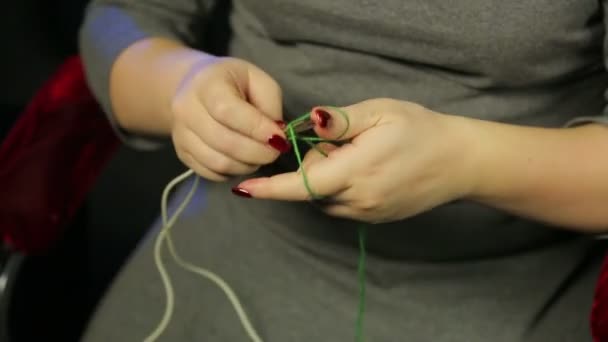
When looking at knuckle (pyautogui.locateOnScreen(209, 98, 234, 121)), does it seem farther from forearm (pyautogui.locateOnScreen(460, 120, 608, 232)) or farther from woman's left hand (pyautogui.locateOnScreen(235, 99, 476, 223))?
forearm (pyautogui.locateOnScreen(460, 120, 608, 232))

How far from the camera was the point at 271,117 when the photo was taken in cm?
50

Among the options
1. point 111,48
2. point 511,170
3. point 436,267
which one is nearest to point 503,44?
point 511,170

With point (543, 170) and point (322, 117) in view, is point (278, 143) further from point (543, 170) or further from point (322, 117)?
point (543, 170)

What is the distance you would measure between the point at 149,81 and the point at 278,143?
0.21 meters

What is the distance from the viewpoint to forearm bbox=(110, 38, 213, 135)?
60cm

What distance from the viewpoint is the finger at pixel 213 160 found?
1.61 feet

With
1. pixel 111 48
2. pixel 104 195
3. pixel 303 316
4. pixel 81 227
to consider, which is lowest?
pixel 104 195

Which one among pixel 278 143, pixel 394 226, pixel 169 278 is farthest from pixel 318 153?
pixel 169 278

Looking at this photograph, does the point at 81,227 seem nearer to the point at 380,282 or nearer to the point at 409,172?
the point at 380,282

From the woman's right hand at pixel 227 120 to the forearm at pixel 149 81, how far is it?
0.06 m

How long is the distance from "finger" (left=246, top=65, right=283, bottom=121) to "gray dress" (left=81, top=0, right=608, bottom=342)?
0.11 metres

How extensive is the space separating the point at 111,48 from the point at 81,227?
0.87 feet

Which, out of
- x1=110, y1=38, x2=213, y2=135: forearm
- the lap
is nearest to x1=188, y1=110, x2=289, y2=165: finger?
x1=110, y1=38, x2=213, y2=135: forearm

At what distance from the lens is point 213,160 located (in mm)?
497
